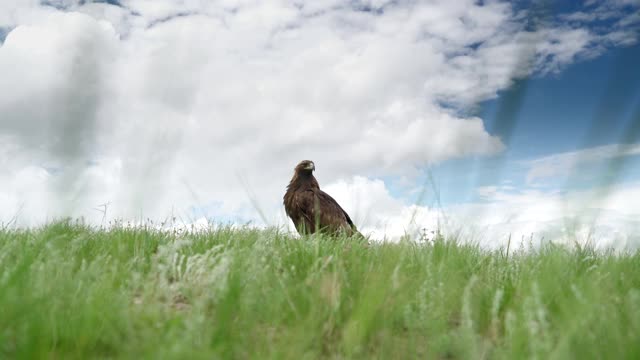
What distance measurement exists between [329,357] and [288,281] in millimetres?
773

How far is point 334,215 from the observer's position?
1131 cm

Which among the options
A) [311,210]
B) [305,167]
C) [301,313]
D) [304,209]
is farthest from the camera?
[305,167]

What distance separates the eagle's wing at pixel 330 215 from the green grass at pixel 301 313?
663 cm

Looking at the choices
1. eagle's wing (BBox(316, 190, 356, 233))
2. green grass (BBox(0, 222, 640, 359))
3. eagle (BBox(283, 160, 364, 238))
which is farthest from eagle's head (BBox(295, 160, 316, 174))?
green grass (BBox(0, 222, 640, 359))

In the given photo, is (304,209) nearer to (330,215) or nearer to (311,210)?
(311,210)

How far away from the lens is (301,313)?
3.40 metres

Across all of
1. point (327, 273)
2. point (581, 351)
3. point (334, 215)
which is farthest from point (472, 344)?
point (334, 215)

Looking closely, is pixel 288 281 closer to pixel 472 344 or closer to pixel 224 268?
pixel 224 268

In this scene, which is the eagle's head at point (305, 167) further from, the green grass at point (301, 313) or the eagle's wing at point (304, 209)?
the green grass at point (301, 313)

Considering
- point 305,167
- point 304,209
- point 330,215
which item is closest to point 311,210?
point 304,209

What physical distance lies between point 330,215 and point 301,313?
25.7 ft

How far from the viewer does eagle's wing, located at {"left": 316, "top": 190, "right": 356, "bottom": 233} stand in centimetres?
A: 1112

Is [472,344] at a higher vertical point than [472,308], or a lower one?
lower

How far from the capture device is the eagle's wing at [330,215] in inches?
438
